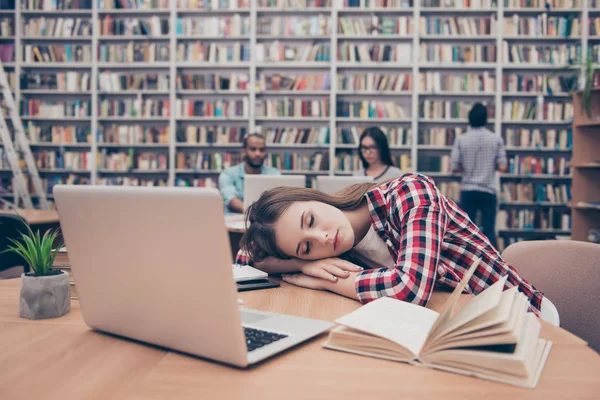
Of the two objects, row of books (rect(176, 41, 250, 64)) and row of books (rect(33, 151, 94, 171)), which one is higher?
row of books (rect(176, 41, 250, 64))

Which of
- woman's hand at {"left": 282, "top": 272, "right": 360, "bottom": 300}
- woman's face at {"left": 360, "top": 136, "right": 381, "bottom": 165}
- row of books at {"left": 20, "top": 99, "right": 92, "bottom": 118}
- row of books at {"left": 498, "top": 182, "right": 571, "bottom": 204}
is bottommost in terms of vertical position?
row of books at {"left": 498, "top": 182, "right": 571, "bottom": 204}

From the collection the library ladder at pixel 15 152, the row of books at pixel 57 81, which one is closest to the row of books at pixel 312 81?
the row of books at pixel 57 81

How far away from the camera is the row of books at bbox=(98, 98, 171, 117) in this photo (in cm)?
577

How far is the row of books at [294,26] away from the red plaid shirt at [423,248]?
4.45 m

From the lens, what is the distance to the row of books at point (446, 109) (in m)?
5.58

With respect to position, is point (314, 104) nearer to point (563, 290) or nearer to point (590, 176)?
point (590, 176)

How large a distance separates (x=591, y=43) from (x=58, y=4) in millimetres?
5736

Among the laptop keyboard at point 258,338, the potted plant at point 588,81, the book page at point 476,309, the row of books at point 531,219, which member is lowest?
the row of books at point 531,219

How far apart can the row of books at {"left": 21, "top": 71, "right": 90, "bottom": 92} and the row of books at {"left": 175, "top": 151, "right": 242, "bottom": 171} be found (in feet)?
4.32

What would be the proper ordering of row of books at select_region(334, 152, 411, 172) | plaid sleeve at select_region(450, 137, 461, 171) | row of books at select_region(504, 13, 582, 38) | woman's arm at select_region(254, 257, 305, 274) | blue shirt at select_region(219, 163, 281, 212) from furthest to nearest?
row of books at select_region(334, 152, 411, 172), row of books at select_region(504, 13, 582, 38), plaid sleeve at select_region(450, 137, 461, 171), blue shirt at select_region(219, 163, 281, 212), woman's arm at select_region(254, 257, 305, 274)

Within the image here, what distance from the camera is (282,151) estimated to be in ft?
19.5

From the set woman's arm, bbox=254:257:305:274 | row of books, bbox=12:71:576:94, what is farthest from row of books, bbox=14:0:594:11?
woman's arm, bbox=254:257:305:274

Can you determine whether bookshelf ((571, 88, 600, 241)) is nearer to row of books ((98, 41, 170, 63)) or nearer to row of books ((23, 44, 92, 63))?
row of books ((98, 41, 170, 63))

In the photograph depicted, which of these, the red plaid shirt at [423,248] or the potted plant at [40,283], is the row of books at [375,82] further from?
the potted plant at [40,283]
